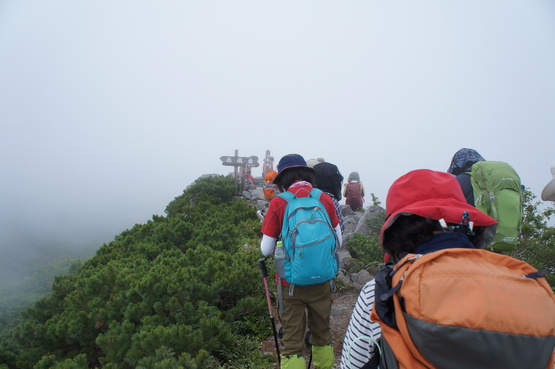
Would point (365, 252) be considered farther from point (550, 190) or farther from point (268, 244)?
point (268, 244)

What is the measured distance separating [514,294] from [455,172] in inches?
126

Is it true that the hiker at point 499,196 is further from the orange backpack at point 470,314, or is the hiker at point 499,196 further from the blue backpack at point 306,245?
the orange backpack at point 470,314

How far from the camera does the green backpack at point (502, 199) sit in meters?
3.15

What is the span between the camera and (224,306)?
4.49m

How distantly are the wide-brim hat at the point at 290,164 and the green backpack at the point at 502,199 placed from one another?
1.84 m

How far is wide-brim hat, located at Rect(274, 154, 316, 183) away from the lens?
317 cm

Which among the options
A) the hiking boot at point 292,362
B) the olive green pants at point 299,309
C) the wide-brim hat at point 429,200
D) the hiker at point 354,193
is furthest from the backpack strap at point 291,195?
the hiker at point 354,193

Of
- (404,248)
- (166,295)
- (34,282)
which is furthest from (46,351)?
(34,282)

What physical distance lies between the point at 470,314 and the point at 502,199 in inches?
112

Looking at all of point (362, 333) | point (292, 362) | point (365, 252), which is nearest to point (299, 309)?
point (292, 362)

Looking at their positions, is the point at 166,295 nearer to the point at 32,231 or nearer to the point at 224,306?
the point at 224,306

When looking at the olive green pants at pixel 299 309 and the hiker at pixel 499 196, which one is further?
the hiker at pixel 499 196

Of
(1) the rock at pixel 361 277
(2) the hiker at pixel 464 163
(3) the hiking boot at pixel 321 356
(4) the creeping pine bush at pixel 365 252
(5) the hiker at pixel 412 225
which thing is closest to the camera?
(5) the hiker at pixel 412 225

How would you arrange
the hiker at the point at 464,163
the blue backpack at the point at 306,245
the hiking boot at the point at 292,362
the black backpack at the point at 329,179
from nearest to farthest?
the blue backpack at the point at 306,245 → the hiking boot at the point at 292,362 → the hiker at the point at 464,163 → the black backpack at the point at 329,179
